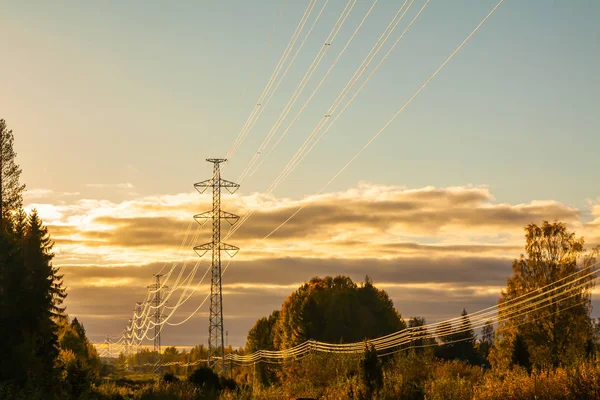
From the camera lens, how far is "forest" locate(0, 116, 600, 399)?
2089 inches

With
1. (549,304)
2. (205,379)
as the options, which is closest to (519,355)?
(549,304)

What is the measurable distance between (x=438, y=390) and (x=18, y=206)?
52378 millimetres

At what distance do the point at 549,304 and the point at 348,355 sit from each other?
2425 centimetres

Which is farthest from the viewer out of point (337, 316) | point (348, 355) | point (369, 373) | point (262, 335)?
point (262, 335)

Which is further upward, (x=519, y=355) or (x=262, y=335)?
(x=262, y=335)

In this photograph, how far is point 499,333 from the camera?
8675 centimetres

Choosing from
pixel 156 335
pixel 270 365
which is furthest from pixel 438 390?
pixel 156 335

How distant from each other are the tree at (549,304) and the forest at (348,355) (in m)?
0.11

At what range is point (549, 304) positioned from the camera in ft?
276

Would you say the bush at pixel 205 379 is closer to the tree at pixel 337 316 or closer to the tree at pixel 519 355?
the tree at pixel 519 355

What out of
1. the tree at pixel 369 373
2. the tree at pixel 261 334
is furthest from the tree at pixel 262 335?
the tree at pixel 369 373

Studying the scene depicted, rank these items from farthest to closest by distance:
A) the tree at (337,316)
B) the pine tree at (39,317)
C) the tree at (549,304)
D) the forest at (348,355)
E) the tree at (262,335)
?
the tree at (262,335) → the tree at (337,316) → the tree at (549,304) → the pine tree at (39,317) → the forest at (348,355)

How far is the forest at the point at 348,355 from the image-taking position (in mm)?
53062

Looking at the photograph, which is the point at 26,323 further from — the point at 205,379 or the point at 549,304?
the point at 549,304
